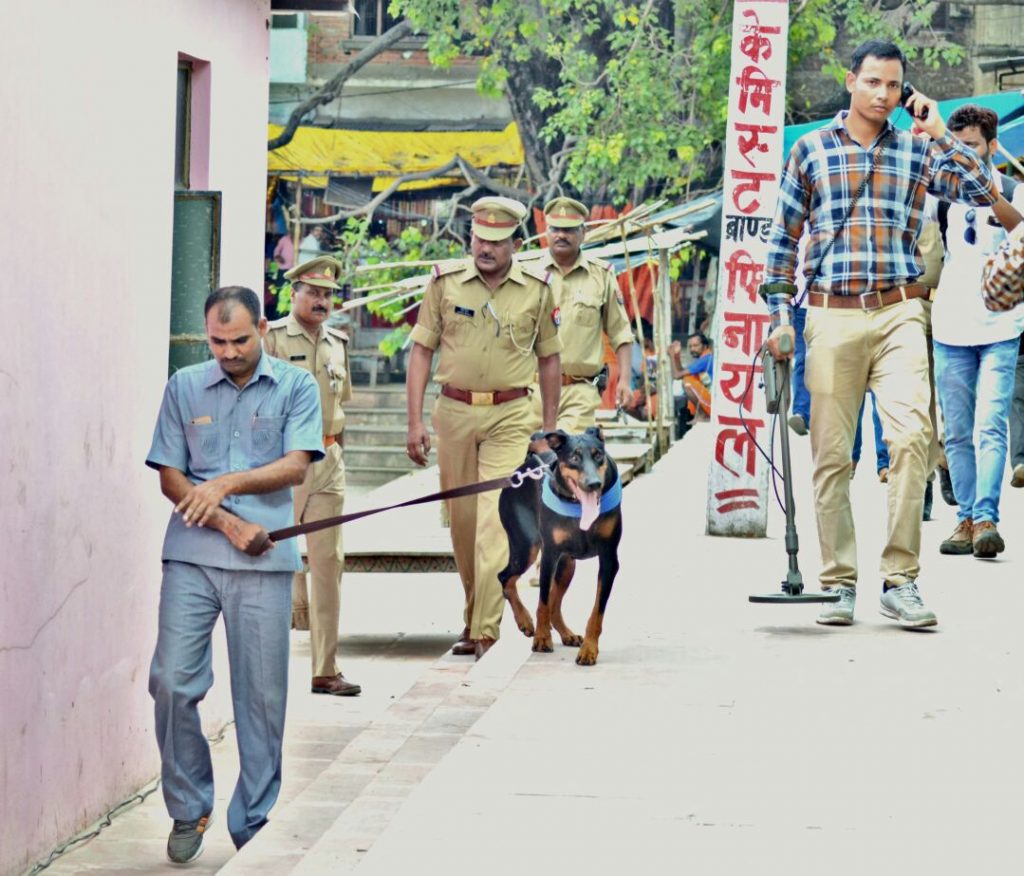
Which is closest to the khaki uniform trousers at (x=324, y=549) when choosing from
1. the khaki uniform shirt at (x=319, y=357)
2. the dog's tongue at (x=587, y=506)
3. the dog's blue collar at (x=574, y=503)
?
the khaki uniform shirt at (x=319, y=357)

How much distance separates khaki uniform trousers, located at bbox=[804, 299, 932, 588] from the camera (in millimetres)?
7477

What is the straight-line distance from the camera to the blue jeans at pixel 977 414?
9641mm

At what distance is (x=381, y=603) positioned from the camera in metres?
13.6

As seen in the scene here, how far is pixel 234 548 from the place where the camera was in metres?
6.04

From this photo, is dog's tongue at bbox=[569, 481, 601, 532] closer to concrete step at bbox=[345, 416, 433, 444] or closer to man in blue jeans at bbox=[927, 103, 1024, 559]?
man in blue jeans at bbox=[927, 103, 1024, 559]

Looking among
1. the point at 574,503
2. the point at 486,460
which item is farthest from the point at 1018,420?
the point at 574,503

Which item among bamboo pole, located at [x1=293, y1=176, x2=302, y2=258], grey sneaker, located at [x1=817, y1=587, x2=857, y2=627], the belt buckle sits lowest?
grey sneaker, located at [x1=817, y1=587, x2=857, y2=627]

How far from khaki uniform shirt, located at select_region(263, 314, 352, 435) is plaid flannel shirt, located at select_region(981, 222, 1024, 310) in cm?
438

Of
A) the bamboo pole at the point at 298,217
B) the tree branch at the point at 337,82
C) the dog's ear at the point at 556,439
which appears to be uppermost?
the tree branch at the point at 337,82

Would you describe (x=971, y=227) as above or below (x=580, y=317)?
above

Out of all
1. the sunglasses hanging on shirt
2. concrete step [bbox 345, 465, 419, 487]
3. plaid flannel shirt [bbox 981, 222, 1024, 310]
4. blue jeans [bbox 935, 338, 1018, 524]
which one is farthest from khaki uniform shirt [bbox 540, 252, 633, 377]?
concrete step [bbox 345, 465, 419, 487]

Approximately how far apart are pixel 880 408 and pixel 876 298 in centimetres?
47

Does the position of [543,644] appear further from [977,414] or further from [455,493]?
[977,414]

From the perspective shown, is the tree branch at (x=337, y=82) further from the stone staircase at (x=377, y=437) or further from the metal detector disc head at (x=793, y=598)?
the metal detector disc head at (x=793, y=598)
